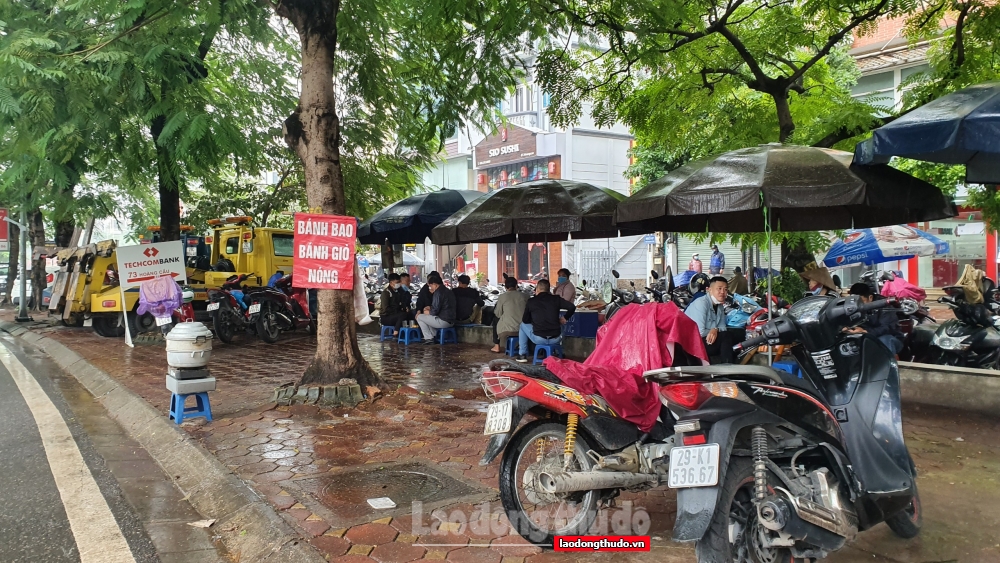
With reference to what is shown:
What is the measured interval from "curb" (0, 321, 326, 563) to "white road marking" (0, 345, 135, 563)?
51 cm

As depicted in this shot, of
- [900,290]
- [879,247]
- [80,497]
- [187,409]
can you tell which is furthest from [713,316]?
[879,247]

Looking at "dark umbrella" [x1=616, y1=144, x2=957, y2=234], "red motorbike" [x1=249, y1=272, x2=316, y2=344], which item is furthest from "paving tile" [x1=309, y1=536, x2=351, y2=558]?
"red motorbike" [x1=249, y1=272, x2=316, y2=344]

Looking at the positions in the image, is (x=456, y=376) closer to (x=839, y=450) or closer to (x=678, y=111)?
(x=678, y=111)

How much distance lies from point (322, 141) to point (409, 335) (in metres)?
5.91

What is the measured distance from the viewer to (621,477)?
11.6 ft

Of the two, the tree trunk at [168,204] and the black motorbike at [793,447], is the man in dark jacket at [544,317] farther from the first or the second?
the tree trunk at [168,204]

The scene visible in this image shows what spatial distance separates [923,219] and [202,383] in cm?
703

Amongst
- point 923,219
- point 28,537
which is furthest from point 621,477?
point 923,219

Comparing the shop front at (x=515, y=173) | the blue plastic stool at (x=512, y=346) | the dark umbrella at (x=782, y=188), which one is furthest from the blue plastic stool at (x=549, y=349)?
the shop front at (x=515, y=173)

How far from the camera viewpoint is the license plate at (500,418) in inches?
136

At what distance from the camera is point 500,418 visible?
3.50 meters

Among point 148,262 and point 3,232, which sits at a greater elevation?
point 3,232

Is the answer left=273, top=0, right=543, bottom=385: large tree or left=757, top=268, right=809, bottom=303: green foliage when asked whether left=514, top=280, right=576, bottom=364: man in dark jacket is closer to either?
left=273, top=0, right=543, bottom=385: large tree

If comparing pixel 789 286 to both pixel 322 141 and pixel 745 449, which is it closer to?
pixel 322 141
